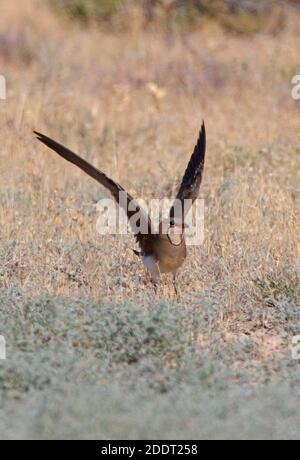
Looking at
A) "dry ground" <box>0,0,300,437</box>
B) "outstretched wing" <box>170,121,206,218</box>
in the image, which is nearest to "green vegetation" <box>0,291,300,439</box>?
"dry ground" <box>0,0,300,437</box>

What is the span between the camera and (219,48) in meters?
13.1

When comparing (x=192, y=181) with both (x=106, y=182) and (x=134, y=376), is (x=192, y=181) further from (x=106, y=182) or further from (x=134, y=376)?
(x=134, y=376)

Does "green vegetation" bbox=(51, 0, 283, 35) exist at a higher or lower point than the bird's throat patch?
higher

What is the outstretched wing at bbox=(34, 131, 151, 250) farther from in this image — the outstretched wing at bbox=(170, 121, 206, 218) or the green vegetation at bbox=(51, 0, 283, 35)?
the green vegetation at bbox=(51, 0, 283, 35)

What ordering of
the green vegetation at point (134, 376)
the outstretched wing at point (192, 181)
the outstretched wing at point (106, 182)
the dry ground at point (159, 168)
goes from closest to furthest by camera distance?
the green vegetation at point (134, 376) < the outstretched wing at point (106, 182) < the dry ground at point (159, 168) < the outstretched wing at point (192, 181)

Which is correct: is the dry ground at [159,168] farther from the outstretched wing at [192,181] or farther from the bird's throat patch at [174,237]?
the outstretched wing at [192,181]

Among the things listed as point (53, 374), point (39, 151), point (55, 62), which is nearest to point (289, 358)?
point (53, 374)

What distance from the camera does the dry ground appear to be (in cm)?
572

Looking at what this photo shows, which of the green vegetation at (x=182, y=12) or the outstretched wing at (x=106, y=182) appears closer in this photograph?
the outstretched wing at (x=106, y=182)

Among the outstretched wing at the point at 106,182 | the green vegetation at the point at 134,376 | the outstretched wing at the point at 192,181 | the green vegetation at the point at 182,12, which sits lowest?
the green vegetation at the point at 134,376

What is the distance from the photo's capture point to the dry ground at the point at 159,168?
5723mm

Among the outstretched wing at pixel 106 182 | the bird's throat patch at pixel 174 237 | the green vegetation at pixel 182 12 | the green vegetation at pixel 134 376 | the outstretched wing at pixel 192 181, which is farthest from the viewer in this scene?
the green vegetation at pixel 182 12

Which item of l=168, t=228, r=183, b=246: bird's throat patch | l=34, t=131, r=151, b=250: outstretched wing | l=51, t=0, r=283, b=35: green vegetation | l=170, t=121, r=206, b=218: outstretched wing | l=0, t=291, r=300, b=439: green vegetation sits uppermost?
l=51, t=0, r=283, b=35: green vegetation

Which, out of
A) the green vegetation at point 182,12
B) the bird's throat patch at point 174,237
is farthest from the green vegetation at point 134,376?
the green vegetation at point 182,12
